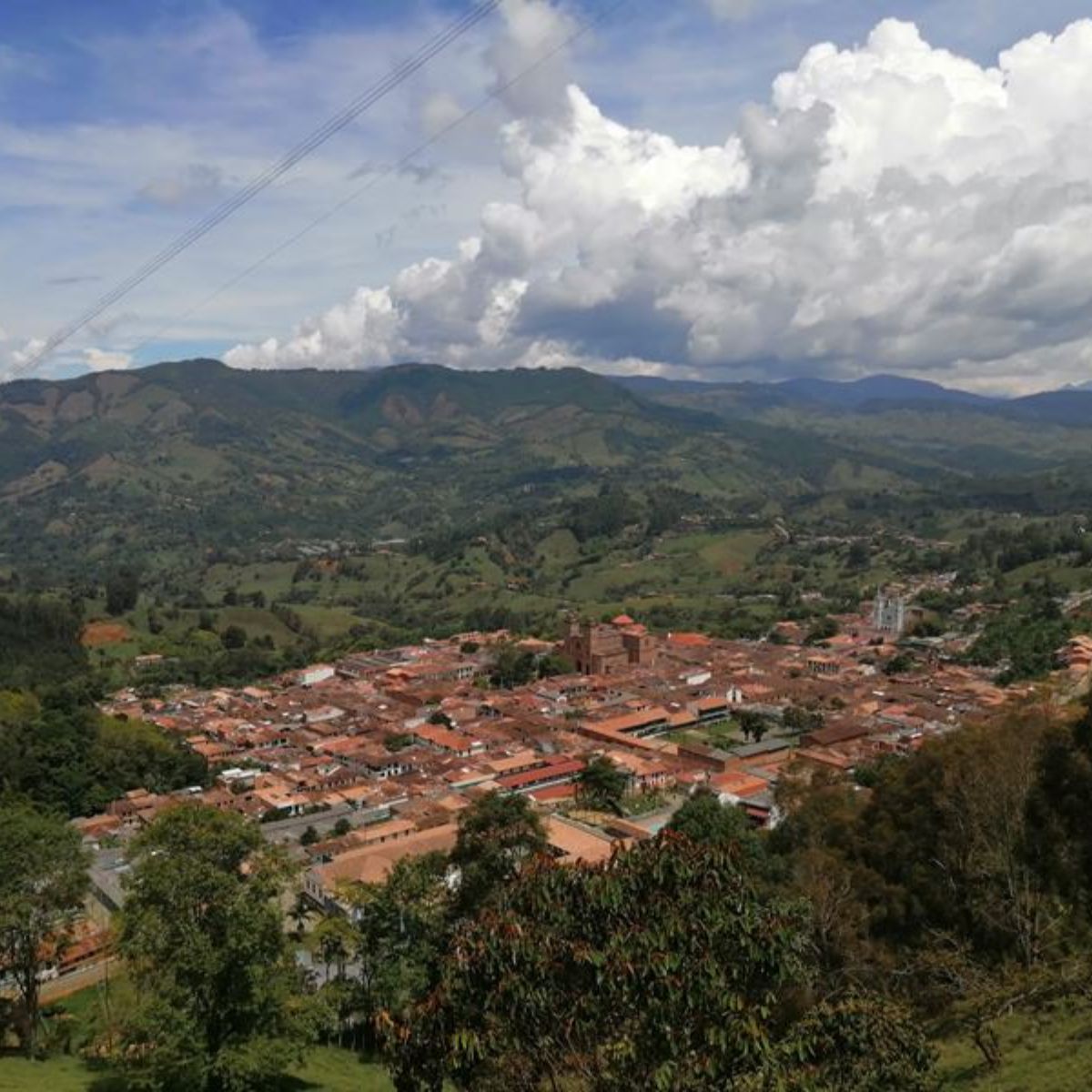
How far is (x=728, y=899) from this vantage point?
Result: 6.64m

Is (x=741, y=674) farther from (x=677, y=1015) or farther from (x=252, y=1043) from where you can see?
(x=677, y=1015)

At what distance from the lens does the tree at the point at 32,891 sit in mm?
17594

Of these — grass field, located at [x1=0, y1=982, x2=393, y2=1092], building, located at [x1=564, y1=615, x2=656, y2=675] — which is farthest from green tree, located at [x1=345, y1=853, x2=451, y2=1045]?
building, located at [x1=564, y1=615, x2=656, y2=675]

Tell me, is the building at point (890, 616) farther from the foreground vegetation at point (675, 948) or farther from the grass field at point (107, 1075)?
the grass field at point (107, 1075)

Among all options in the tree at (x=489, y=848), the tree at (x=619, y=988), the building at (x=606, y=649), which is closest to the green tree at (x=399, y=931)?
the tree at (x=489, y=848)

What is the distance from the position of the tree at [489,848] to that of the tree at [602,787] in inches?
762

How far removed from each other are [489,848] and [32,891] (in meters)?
8.73

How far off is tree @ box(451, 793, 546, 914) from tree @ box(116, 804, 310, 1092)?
508 centimetres

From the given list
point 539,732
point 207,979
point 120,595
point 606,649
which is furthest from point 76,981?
point 120,595

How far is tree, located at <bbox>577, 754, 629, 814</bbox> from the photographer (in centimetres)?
4038

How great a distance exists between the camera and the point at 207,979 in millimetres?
13555

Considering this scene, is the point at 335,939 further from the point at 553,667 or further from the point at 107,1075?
the point at 553,667

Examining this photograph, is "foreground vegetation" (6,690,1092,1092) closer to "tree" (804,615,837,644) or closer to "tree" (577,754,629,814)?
"tree" (577,754,629,814)

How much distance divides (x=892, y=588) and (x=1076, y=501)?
7957 cm
